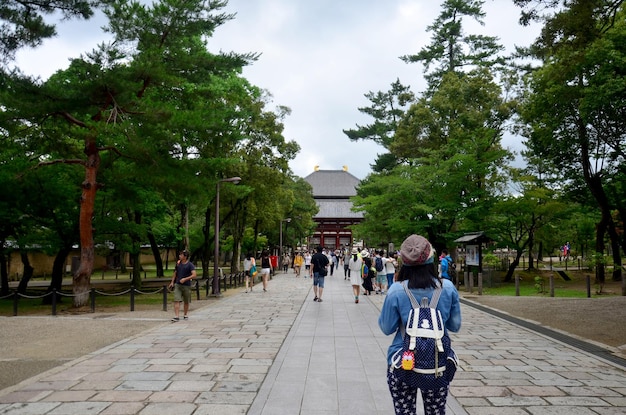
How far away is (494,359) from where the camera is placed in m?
7.09

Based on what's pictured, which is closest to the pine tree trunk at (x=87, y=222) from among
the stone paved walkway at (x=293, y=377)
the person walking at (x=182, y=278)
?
Result: the person walking at (x=182, y=278)

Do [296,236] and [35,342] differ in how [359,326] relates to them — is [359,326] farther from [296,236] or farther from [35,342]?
[296,236]

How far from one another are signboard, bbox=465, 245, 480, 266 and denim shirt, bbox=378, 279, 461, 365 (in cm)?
1954

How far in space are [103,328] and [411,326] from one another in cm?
934

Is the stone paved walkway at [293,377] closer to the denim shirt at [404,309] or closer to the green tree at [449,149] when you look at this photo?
the denim shirt at [404,309]

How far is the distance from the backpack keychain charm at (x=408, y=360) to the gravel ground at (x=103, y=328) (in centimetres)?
519

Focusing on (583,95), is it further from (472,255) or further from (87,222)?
(87,222)

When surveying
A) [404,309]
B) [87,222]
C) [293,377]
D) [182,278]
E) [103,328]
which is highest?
[87,222]

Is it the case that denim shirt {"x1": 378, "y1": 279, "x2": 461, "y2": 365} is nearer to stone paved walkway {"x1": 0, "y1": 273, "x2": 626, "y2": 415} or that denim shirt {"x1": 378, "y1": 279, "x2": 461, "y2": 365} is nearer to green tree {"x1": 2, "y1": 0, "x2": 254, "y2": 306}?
stone paved walkway {"x1": 0, "y1": 273, "x2": 626, "y2": 415}

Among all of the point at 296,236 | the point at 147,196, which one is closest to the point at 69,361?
the point at 147,196

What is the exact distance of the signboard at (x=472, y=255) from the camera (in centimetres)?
2180

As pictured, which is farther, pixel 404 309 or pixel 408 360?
pixel 404 309

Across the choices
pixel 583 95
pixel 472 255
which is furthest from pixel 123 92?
pixel 472 255

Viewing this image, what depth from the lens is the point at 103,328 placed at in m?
10.6
